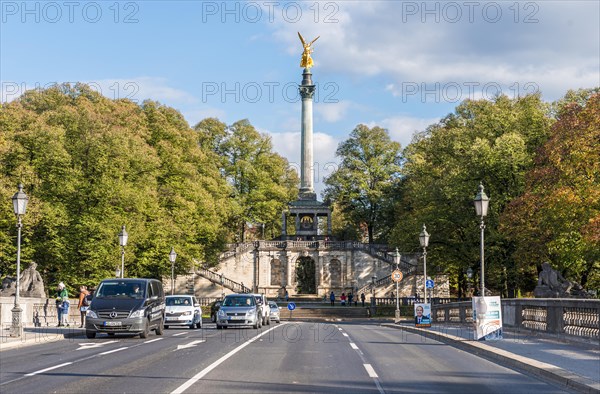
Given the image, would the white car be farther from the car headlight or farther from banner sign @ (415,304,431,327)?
the car headlight

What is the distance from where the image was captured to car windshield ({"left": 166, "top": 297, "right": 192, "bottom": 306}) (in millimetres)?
37750

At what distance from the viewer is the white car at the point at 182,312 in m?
37.2

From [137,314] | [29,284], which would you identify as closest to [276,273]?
[29,284]

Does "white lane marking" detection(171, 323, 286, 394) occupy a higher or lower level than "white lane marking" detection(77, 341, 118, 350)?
higher

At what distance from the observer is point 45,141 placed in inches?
1982

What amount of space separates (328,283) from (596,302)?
6583 cm

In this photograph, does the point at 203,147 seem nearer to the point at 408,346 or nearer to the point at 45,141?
the point at 45,141

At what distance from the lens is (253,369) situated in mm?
15695

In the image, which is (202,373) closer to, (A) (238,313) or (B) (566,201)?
(A) (238,313)

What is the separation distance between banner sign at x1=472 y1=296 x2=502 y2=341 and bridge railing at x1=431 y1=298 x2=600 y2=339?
1.39m

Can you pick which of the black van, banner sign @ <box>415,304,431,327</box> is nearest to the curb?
the black van

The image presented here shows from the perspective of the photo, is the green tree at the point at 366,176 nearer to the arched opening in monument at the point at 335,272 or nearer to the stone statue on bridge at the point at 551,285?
the arched opening in monument at the point at 335,272

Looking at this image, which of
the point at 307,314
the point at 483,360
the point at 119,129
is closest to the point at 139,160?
the point at 119,129

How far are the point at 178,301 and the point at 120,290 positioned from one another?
11.0m
